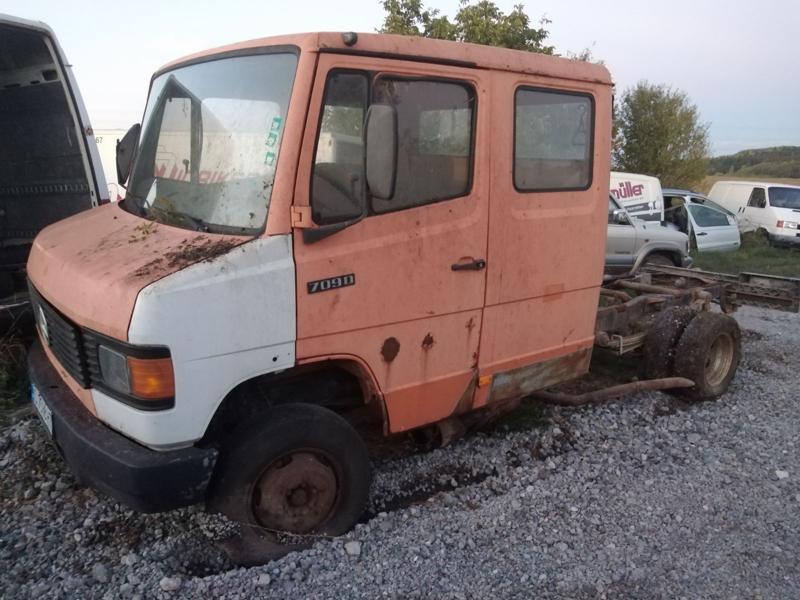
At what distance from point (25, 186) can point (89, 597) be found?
4.67 meters

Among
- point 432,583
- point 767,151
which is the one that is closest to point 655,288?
point 432,583

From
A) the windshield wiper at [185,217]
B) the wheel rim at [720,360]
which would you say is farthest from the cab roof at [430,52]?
the wheel rim at [720,360]

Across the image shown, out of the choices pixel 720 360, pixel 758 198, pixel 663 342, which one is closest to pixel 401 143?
pixel 663 342

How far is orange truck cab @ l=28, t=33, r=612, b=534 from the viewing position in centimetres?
282

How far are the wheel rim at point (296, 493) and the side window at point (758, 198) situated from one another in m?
18.6

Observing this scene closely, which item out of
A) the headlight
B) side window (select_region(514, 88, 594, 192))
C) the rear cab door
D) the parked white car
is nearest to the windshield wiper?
the headlight

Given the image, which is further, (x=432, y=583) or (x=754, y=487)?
(x=754, y=487)

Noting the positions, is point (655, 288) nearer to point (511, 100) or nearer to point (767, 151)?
point (511, 100)

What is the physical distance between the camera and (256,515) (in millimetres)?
3213

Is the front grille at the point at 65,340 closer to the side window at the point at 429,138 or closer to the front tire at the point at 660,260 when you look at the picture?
the side window at the point at 429,138

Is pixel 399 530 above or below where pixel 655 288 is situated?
below

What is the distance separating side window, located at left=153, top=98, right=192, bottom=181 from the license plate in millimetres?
1328

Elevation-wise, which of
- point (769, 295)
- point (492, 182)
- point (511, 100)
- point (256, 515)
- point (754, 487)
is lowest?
point (754, 487)

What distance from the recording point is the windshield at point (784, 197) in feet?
59.3
